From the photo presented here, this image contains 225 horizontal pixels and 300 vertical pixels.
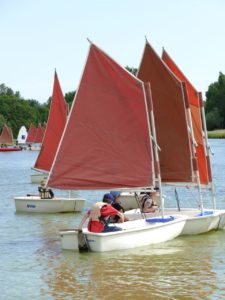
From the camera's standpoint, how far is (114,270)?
18.1 metres

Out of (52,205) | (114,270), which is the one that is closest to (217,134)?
(52,205)

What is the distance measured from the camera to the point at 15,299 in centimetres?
1559

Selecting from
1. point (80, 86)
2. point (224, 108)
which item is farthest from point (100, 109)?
point (224, 108)

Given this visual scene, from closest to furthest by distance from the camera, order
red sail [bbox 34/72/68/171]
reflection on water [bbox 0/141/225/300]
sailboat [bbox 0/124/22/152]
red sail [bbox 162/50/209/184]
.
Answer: reflection on water [bbox 0/141/225/300] → red sail [bbox 162/50/209/184] → red sail [bbox 34/72/68/171] → sailboat [bbox 0/124/22/152]

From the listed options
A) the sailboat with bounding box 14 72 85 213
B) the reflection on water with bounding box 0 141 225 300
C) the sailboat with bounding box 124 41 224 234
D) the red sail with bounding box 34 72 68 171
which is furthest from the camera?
the red sail with bounding box 34 72 68 171

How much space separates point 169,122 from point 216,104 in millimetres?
142244

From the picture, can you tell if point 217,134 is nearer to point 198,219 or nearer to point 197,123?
point 197,123

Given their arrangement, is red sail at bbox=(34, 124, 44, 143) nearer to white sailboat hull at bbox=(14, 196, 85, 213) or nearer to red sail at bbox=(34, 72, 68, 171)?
red sail at bbox=(34, 72, 68, 171)

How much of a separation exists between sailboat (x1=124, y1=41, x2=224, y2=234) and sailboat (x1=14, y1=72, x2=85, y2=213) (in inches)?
321

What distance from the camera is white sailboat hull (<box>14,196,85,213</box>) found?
31281mm

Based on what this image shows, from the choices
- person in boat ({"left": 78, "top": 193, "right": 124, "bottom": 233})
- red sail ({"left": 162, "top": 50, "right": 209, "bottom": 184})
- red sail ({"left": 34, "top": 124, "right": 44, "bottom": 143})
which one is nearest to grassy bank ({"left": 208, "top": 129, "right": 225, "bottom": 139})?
red sail ({"left": 34, "top": 124, "right": 44, "bottom": 143})

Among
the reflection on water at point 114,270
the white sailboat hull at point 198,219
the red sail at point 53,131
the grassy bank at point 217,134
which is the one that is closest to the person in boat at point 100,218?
the reflection on water at point 114,270

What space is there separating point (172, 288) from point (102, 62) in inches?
308

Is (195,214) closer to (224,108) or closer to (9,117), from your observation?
(224,108)
